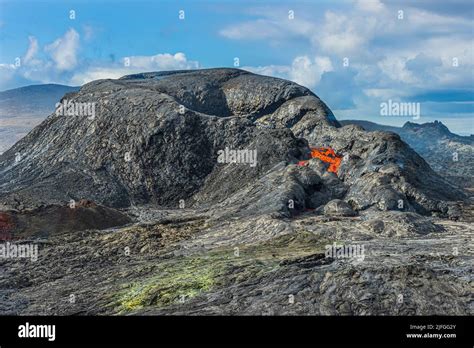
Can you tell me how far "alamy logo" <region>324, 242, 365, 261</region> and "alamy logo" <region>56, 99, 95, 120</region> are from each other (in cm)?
4506

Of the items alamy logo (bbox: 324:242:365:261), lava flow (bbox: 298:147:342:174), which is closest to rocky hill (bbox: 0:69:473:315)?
alamy logo (bbox: 324:242:365:261)

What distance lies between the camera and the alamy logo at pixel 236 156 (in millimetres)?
57031

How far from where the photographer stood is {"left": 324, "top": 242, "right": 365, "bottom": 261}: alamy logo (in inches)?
1060

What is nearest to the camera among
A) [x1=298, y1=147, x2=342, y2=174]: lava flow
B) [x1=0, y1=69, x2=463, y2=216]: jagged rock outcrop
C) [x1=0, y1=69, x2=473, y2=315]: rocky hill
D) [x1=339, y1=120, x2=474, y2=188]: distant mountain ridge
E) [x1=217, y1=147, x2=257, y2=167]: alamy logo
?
[x1=0, y1=69, x2=473, y2=315]: rocky hill

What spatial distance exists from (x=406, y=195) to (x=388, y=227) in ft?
38.8

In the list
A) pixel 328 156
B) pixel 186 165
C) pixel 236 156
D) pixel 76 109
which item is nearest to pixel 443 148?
pixel 328 156

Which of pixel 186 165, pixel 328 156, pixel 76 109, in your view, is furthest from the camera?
pixel 76 109

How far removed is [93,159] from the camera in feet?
200

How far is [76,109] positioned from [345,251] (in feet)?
173

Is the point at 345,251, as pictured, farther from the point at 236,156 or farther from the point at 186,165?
the point at 186,165

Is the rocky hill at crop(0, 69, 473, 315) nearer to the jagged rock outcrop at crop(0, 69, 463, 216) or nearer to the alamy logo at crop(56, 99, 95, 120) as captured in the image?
the jagged rock outcrop at crop(0, 69, 463, 216)
